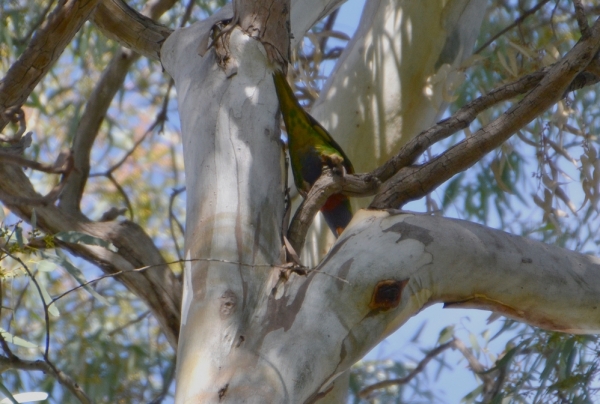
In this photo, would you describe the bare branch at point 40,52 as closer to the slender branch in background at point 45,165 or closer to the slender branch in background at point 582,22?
the slender branch in background at point 45,165

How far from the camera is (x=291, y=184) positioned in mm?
1878

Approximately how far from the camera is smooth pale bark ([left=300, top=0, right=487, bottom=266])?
2041 millimetres

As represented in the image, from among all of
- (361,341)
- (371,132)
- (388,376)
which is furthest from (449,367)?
(361,341)

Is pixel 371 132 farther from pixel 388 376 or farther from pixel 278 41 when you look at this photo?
pixel 388 376

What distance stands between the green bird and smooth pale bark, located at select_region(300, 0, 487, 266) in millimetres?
313

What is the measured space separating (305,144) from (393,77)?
0.66 meters

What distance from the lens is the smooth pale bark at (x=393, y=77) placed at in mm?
2041

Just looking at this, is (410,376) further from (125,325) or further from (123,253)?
(123,253)

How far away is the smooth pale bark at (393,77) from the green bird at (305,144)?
12.3 inches

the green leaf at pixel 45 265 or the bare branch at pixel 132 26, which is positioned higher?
the bare branch at pixel 132 26

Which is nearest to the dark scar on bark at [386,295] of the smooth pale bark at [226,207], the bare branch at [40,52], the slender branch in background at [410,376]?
the smooth pale bark at [226,207]

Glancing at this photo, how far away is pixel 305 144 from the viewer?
159cm

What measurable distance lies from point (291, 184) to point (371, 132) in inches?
12.7

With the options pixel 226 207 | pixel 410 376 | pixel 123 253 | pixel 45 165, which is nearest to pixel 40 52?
pixel 45 165
